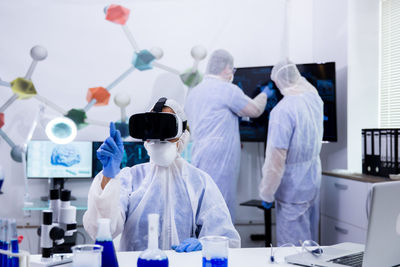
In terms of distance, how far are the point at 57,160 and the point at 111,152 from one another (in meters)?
1.78

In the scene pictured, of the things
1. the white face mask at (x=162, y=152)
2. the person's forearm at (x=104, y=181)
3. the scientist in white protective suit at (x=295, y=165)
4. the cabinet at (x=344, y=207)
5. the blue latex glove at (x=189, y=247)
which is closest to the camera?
the blue latex glove at (x=189, y=247)

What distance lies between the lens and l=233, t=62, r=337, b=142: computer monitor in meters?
3.11

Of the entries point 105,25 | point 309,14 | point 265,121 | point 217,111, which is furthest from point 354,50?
point 105,25

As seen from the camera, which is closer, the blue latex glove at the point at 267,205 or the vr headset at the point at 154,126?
the vr headset at the point at 154,126

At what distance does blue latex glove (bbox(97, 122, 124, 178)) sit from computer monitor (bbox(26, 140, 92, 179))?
1.73m

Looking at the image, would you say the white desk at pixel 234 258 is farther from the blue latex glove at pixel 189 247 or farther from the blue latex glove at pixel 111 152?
the blue latex glove at pixel 111 152

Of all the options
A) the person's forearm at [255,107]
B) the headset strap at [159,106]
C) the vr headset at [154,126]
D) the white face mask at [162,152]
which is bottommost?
the white face mask at [162,152]

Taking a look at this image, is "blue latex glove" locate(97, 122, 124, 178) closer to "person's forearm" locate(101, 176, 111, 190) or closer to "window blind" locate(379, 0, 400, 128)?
"person's forearm" locate(101, 176, 111, 190)

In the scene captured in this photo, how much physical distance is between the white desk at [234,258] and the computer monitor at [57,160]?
189 cm

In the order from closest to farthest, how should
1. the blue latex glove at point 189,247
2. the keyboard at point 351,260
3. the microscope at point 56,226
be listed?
the microscope at point 56,226 < the keyboard at point 351,260 < the blue latex glove at point 189,247

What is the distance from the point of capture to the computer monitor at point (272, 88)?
3.11 m

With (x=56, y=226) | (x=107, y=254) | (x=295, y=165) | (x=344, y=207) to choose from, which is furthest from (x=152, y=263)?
(x=344, y=207)

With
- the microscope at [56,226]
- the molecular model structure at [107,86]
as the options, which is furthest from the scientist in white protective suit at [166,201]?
the molecular model structure at [107,86]

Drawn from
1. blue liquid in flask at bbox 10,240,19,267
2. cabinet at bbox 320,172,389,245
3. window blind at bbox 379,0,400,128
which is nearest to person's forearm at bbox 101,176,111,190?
blue liquid in flask at bbox 10,240,19,267
